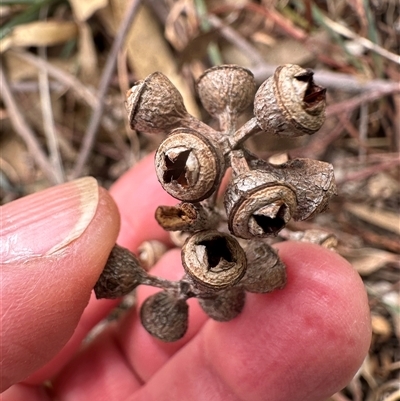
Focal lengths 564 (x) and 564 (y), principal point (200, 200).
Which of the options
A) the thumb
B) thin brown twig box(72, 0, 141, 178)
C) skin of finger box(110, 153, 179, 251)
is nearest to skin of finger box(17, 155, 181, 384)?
skin of finger box(110, 153, 179, 251)

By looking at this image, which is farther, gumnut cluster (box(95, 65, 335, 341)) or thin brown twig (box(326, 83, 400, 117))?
thin brown twig (box(326, 83, 400, 117))

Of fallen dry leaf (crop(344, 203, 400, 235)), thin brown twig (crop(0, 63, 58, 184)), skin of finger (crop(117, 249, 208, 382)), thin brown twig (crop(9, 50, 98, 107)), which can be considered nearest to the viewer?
skin of finger (crop(117, 249, 208, 382))

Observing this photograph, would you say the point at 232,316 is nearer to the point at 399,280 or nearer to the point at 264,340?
the point at 264,340

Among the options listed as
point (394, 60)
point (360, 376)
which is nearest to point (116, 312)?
point (360, 376)

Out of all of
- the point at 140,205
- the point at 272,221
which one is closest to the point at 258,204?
the point at 272,221

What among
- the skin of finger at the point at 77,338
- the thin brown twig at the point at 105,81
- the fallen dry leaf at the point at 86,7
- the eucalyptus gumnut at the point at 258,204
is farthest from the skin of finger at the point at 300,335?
the fallen dry leaf at the point at 86,7

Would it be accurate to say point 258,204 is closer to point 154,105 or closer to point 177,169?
point 177,169

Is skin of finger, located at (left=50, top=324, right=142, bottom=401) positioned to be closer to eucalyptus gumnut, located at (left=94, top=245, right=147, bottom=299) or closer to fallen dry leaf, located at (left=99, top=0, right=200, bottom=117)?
eucalyptus gumnut, located at (left=94, top=245, right=147, bottom=299)

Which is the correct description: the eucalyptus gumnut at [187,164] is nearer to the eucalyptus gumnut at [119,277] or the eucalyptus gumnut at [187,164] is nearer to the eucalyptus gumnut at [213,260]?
the eucalyptus gumnut at [213,260]
